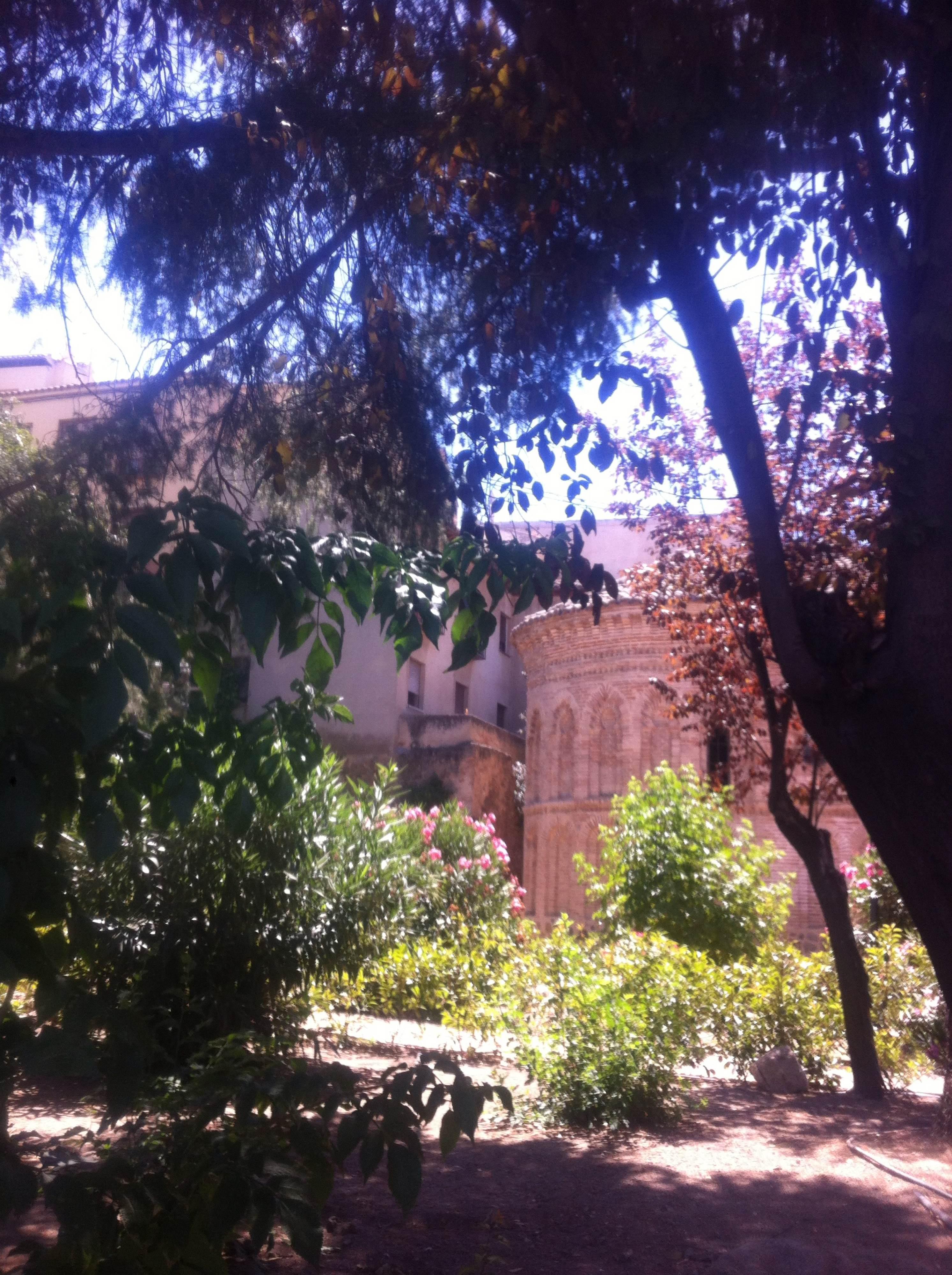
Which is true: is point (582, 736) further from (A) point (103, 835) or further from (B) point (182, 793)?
(A) point (103, 835)

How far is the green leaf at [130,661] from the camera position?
2115 millimetres

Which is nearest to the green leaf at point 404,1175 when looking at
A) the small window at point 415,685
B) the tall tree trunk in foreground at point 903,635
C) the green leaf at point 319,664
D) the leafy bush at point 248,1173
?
the leafy bush at point 248,1173

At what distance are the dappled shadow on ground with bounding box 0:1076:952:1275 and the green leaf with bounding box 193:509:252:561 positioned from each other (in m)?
2.85

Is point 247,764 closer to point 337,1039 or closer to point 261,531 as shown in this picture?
point 261,531

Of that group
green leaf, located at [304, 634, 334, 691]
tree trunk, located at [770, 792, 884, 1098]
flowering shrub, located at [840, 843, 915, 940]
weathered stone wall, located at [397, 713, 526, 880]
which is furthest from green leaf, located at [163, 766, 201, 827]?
weathered stone wall, located at [397, 713, 526, 880]

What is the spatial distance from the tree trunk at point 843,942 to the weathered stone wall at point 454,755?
1331cm

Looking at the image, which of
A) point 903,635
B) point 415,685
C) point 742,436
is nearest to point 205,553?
point 903,635

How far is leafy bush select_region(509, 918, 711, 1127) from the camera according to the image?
247 inches

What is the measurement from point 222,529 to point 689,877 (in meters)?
9.21

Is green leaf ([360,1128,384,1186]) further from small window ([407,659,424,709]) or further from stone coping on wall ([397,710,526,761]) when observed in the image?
small window ([407,659,424,709])

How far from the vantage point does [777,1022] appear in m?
8.41

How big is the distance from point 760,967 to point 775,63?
643 cm

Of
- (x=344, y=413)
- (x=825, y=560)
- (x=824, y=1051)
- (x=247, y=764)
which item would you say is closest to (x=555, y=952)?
(x=824, y=1051)

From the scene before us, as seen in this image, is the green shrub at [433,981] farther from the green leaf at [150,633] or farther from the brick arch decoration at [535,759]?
the brick arch decoration at [535,759]
